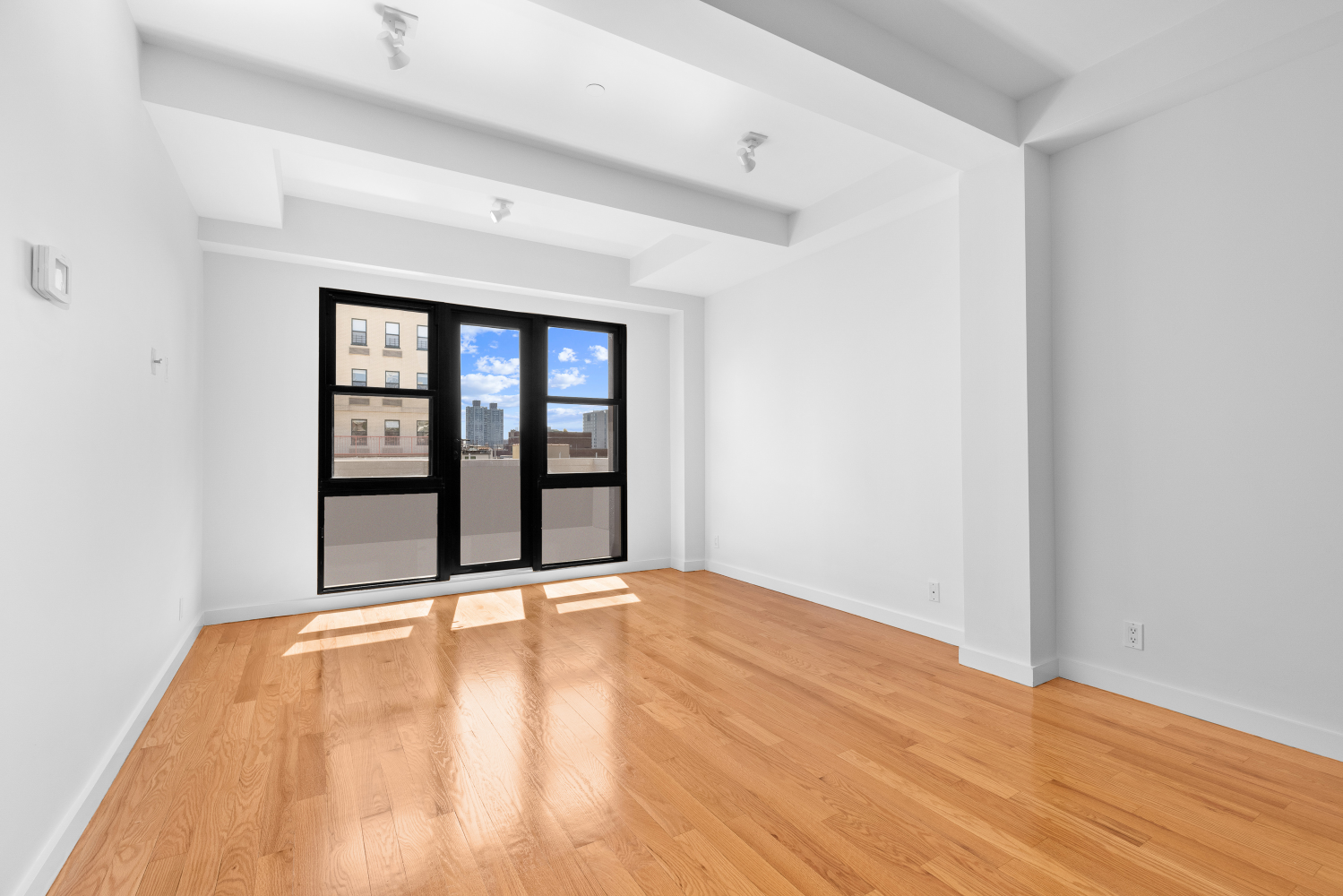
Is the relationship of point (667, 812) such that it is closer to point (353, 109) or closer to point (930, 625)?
point (930, 625)

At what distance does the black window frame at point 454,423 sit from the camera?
15.3 feet

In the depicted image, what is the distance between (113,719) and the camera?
89.9 inches

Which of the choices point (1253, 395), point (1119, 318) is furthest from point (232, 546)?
point (1253, 395)

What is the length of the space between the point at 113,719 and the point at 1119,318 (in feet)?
15.1

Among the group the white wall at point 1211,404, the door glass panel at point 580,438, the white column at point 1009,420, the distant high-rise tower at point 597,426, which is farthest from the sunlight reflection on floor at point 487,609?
the white wall at point 1211,404

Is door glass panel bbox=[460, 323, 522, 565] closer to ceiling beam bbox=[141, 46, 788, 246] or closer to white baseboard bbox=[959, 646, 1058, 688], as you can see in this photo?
ceiling beam bbox=[141, 46, 788, 246]

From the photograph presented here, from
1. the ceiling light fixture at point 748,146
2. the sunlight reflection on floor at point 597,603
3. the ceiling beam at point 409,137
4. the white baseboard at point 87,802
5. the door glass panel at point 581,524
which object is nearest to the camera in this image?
the white baseboard at point 87,802

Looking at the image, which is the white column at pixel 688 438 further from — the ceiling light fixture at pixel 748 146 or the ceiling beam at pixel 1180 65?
the ceiling beam at pixel 1180 65

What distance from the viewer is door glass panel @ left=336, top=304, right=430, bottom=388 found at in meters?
4.77

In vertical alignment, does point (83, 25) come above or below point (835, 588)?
above

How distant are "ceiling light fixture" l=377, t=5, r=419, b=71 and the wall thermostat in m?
1.42

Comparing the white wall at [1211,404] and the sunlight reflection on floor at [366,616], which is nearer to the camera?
the white wall at [1211,404]

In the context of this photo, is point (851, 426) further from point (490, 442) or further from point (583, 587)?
point (490, 442)

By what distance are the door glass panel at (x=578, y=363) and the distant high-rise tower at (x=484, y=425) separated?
0.56 meters
